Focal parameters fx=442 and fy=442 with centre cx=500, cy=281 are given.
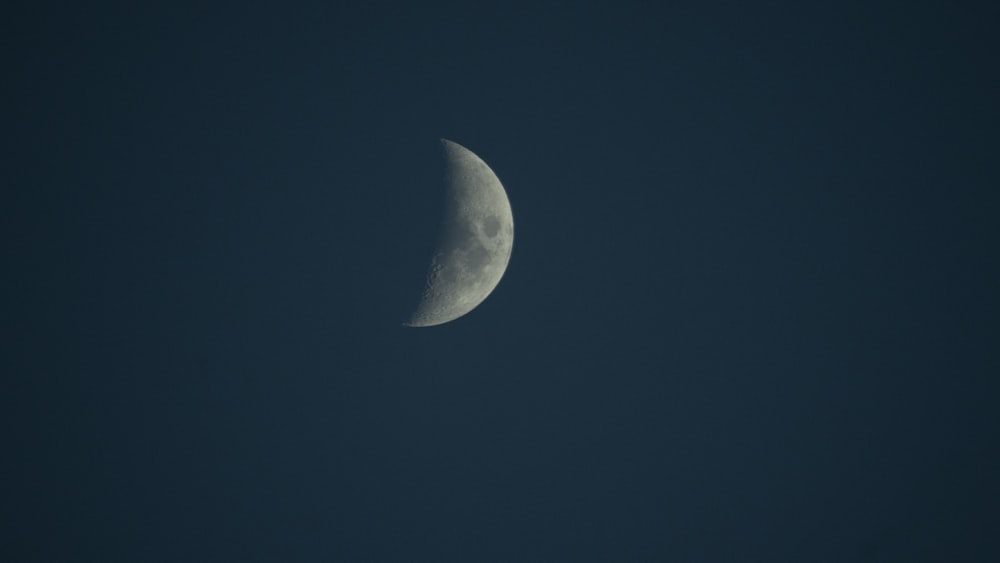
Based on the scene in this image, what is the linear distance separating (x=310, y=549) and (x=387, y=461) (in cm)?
172

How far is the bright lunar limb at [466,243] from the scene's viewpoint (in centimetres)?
611

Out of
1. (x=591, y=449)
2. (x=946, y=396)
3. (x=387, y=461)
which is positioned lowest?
(x=946, y=396)

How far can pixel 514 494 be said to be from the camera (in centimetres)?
711

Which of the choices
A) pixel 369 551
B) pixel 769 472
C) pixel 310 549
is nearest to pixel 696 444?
pixel 769 472

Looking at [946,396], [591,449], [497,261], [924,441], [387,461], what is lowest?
[924,441]

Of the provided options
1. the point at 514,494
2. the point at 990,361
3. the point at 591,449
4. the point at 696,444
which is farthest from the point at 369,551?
the point at 990,361

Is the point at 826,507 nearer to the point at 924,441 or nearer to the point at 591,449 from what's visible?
the point at 924,441

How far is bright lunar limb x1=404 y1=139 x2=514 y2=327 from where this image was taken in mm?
6105

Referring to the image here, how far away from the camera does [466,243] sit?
241 inches

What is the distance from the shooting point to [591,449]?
7207mm

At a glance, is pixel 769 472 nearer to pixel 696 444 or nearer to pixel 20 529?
pixel 696 444

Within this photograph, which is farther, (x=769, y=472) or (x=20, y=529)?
(x=769, y=472)

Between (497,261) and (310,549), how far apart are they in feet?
17.4

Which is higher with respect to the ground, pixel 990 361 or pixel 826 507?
pixel 990 361
